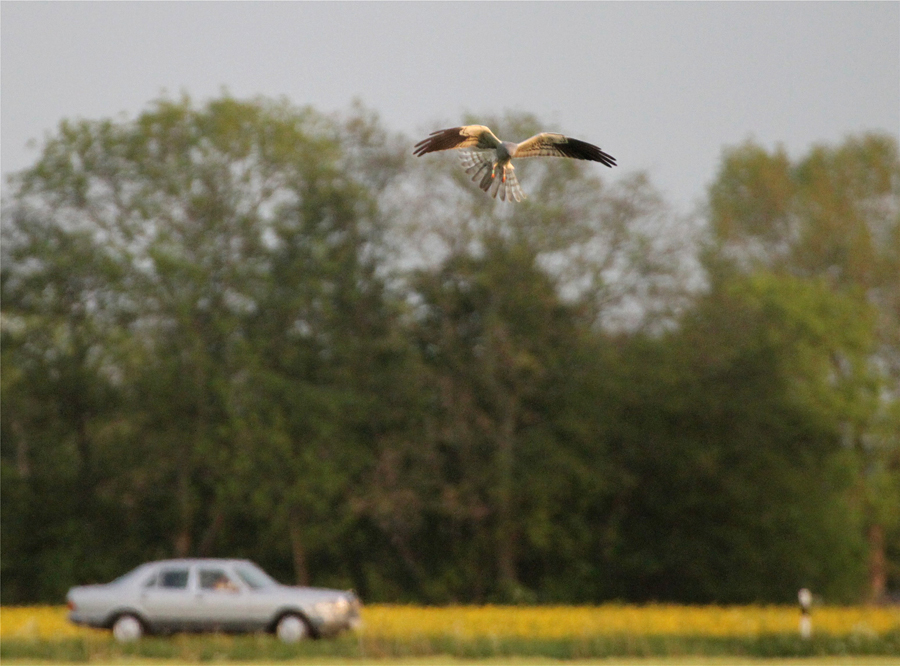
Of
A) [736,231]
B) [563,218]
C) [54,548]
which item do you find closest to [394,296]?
[563,218]

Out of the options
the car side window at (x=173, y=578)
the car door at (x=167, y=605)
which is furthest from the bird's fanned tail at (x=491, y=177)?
the car side window at (x=173, y=578)

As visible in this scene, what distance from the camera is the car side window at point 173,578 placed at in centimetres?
1973

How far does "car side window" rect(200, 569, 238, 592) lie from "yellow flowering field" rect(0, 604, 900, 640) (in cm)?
157

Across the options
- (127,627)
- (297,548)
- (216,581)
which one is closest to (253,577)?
(216,581)

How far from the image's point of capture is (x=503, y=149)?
13.0 meters

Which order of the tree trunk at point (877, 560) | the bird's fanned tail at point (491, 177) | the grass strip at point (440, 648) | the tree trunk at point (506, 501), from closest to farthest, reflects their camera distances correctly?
1. the bird's fanned tail at point (491, 177)
2. the grass strip at point (440, 648)
3. the tree trunk at point (506, 501)
4. the tree trunk at point (877, 560)

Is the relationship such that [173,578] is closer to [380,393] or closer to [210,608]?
[210,608]

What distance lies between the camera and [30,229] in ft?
116

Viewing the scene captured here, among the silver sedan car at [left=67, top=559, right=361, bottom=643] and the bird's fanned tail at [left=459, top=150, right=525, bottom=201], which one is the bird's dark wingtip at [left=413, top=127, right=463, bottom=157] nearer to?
the bird's fanned tail at [left=459, top=150, right=525, bottom=201]

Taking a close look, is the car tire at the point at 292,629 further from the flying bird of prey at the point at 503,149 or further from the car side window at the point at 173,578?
the flying bird of prey at the point at 503,149

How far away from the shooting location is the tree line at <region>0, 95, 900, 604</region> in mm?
34688

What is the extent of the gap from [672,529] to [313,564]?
9132 millimetres

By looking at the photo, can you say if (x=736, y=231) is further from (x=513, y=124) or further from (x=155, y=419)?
(x=155, y=419)

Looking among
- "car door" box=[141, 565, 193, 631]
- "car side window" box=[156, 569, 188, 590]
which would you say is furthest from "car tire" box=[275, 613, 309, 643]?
"car side window" box=[156, 569, 188, 590]
